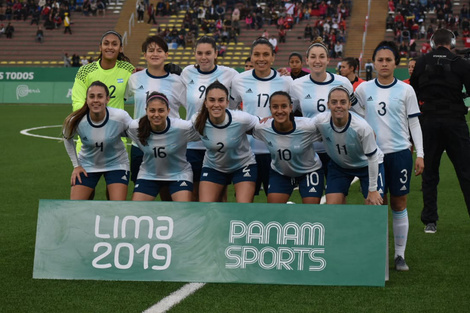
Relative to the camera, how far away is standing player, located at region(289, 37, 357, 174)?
24.3 ft

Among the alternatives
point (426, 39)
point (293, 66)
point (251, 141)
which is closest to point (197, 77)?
point (251, 141)

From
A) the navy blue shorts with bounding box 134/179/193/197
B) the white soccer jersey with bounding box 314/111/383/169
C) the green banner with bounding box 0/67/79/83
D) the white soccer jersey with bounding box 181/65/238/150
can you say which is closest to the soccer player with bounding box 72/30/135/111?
the white soccer jersey with bounding box 181/65/238/150

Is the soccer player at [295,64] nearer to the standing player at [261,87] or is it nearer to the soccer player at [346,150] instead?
the standing player at [261,87]

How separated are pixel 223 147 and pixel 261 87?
857mm

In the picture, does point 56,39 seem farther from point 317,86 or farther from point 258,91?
point 317,86

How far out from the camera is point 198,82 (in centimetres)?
776

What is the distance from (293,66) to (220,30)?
32980 millimetres

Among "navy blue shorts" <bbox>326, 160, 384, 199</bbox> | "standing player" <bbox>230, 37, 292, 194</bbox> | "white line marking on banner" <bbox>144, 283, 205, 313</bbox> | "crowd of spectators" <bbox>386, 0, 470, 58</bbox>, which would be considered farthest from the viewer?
"crowd of spectators" <bbox>386, 0, 470, 58</bbox>

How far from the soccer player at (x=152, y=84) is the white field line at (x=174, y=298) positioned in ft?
6.33

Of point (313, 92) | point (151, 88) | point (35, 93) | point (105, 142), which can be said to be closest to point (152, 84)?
point (151, 88)

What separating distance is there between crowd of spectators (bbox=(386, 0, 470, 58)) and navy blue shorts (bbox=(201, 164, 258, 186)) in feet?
102

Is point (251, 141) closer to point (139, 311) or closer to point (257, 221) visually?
point (257, 221)

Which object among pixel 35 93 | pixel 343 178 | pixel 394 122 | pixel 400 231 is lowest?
pixel 35 93

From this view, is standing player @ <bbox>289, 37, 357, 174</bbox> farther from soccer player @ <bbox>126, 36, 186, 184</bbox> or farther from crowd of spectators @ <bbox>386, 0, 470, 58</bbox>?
crowd of spectators @ <bbox>386, 0, 470, 58</bbox>
